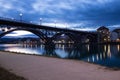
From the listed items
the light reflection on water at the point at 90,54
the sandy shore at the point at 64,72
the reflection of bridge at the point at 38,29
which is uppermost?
the reflection of bridge at the point at 38,29

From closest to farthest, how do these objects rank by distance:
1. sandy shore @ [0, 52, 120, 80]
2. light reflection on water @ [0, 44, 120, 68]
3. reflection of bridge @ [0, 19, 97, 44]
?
sandy shore @ [0, 52, 120, 80] < light reflection on water @ [0, 44, 120, 68] < reflection of bridge @ [0, 19, 97, 44]

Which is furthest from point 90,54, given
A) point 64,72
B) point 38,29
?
point 64,72

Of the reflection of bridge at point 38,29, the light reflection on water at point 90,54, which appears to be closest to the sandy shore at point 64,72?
the light reflection on water at point 90,54

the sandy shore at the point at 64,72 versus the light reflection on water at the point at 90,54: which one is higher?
the sandy shore at the point at 64,72

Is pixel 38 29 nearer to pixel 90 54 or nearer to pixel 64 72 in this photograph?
pixel 90 54

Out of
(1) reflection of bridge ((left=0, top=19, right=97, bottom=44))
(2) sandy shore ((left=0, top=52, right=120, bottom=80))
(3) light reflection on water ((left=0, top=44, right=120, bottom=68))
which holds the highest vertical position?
(1) reflection of bridge ((left=0, top=19, right=97, bottom=44))

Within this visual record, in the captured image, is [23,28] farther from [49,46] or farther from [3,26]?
[49,46]

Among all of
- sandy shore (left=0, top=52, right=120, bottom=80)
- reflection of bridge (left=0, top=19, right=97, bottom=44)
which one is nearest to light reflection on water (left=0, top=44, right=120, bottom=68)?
reflection of bridge (left=0, top=19, right=97, bottom=44)

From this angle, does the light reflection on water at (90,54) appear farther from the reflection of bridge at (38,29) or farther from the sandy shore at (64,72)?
the sandy shore at (64,72)

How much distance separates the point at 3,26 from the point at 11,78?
59.3 m

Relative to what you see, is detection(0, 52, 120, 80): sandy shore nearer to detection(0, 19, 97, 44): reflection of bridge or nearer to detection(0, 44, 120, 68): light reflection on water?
detection(0, 44, 120, 68): light reflection on water

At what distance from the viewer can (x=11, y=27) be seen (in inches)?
2825

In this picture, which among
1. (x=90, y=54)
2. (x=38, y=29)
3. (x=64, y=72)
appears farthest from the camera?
(x=38, y=29)

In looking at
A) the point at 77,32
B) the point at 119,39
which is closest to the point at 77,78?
the point at 77,32
